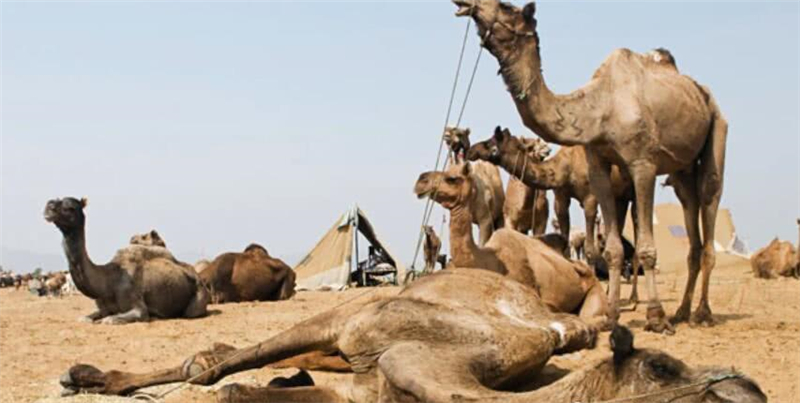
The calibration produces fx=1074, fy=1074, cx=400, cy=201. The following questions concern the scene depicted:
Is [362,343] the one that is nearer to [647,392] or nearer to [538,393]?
[538,393]

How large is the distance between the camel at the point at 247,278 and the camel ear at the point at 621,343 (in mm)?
13000

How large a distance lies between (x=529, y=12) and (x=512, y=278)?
2396 millimetres

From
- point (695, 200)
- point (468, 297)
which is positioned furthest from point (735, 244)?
point (468, 297)

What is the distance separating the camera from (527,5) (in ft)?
31.6

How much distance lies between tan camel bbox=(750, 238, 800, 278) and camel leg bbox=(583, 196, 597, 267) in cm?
1116

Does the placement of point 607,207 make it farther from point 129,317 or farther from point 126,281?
point 126,281

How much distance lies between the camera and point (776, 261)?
24.1m

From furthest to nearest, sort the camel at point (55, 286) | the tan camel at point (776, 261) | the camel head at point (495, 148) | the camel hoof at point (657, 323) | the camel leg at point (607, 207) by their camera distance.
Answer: the camel at point (55, 286)
the tan camel at point (776, 261)
the camel head at point (495, 148)
the camel leg at point (607, 207)
the camel hoof at point (657, 323)

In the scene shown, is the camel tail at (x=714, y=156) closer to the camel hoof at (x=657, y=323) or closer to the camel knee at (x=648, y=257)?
the camel knee at (x=648, y=257)

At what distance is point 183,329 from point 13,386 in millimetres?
4692

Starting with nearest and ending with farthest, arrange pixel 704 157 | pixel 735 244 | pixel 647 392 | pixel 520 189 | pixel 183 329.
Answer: pixel 647 392 → pixel 704 157 → pixel 183 329 → pixel 520 189 → pixel 735 244

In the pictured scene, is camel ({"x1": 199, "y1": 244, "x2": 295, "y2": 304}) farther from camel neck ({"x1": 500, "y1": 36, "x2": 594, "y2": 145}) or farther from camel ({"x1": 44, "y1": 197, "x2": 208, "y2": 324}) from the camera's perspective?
camel neck ({"x1": 500, "y1": 36, "x2": 594, "y2": 145})

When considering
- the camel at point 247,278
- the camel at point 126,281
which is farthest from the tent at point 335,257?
the camel at point 126,281

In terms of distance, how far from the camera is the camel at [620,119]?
9.61m
